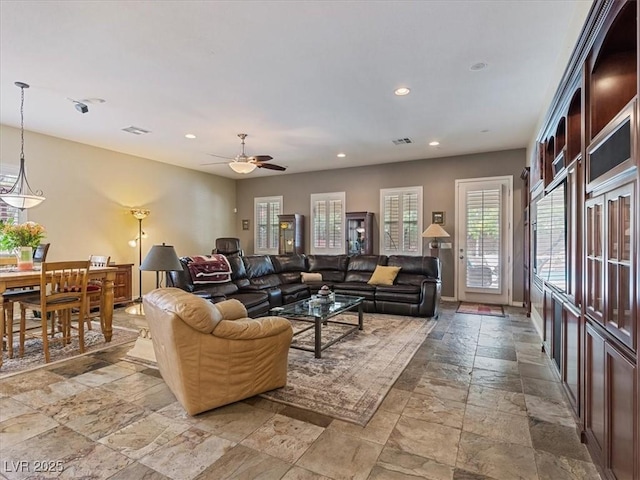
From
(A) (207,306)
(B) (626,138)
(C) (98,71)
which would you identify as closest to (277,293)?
(A) (207,306)

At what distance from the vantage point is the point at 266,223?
9109 mm

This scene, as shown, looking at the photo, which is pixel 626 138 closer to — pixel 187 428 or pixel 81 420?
pixel 187 428

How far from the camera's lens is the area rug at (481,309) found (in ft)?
Result: 18.7

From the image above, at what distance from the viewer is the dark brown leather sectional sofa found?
4.98 m

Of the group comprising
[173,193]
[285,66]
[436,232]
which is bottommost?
[436,232]

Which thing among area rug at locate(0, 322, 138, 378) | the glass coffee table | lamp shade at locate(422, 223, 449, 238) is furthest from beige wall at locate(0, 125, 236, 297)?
lamp shade at locate(422, 223, 449, 238)

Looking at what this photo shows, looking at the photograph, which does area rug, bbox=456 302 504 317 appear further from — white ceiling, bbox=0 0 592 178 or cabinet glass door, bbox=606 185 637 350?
cabinet glass door, bbox=606 185 637 350

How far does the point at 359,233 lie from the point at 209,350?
18.6 ft

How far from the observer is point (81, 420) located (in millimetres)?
2344

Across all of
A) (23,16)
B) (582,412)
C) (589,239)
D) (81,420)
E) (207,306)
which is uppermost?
(23,16)

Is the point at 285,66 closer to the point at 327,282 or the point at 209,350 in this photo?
the point at 209,350

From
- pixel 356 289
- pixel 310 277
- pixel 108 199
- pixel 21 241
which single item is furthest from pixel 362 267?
pixel 21 241

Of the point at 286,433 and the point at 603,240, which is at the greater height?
the point at 603,240

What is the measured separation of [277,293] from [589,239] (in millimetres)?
4333
